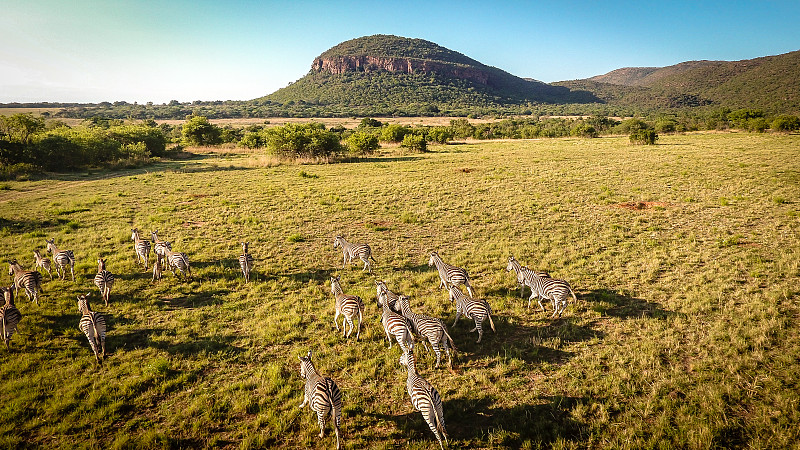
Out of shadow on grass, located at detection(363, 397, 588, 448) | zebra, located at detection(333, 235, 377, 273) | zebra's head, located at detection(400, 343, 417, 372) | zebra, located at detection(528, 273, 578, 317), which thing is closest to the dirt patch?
zebra, located at detection(528, 273, 578, 317)

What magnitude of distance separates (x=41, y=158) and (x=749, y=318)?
54.2 meters

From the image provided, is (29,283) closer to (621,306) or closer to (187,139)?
(621,306)

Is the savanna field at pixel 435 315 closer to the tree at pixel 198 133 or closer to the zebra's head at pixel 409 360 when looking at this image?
the zebra's head at pixel 409 360

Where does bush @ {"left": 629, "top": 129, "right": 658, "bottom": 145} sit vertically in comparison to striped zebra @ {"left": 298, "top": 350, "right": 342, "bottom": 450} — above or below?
above

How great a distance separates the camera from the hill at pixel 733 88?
3962 inches

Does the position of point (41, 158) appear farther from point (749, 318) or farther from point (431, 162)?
point (749, 318)

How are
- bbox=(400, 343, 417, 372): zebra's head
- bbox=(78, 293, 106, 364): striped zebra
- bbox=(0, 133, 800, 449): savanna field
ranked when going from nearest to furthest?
bbox=(0, 133, 800, 449): savanna field < bbox=(400, 343, 417, 372): zebra's head < bbox=(78, 293, 106, 364): striped zebra

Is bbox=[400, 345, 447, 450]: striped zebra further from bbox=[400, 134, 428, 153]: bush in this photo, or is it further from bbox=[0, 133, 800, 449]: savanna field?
bbox=[400, 134, 428, 153]: bush

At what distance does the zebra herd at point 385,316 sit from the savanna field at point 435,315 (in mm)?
406

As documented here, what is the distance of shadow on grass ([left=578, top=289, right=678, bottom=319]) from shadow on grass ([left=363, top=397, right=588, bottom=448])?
158 inches

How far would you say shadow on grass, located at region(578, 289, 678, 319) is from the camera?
947 cm

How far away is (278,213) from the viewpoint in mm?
20734

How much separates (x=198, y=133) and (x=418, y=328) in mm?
64922

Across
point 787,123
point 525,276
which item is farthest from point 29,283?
point 787,123
